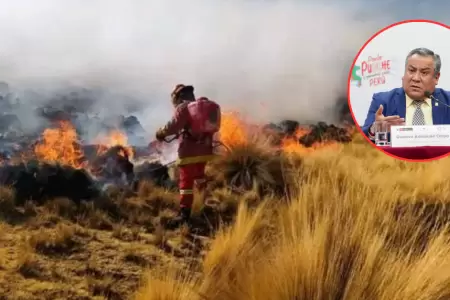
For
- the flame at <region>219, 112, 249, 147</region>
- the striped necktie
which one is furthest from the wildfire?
the striped necktie

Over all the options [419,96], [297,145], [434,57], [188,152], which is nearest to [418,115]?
[419,96]

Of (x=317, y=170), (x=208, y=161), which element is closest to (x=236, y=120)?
(x=208, y=161)

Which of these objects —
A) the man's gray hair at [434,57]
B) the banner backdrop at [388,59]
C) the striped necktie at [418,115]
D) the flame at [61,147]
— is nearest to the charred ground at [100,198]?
the flame at [61,147]

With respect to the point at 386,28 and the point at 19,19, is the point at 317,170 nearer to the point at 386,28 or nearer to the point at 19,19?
the point at 386,28

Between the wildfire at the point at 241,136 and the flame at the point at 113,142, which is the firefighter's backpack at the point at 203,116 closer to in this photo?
the wildfire at the point at 241,136

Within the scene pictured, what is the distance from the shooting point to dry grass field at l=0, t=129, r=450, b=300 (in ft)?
5.27

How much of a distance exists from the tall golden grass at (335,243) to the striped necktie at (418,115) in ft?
0.53

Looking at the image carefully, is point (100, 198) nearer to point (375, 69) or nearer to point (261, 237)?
point (261, 237)

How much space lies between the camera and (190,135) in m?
1.90

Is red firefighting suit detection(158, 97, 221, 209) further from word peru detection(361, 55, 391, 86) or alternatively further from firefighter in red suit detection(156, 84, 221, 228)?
word peru detection(361, 55, 391, 86)

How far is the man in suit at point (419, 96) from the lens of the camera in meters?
2.04

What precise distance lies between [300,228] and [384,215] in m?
0.30

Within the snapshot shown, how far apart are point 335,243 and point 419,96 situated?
0.75m

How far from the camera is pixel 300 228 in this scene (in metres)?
1.76
